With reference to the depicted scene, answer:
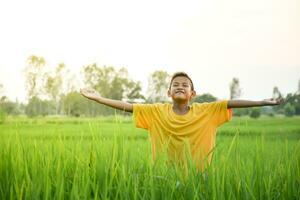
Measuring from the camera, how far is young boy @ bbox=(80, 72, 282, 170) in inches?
47.9

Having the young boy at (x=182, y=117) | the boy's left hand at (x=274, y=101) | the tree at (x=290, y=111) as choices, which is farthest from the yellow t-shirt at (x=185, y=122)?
the tree at (x=290, y=111)

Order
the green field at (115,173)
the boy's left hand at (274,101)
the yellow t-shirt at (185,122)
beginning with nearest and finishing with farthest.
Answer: the green field at (115,173) < the boy's left hand at (274,101) < the yellow t-shirt at (185,122)

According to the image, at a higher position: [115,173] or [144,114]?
[144,114]

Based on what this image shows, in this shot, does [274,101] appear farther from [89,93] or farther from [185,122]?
[89,93]

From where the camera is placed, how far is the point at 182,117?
124cm

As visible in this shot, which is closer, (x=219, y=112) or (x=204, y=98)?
(x=219, y=112)

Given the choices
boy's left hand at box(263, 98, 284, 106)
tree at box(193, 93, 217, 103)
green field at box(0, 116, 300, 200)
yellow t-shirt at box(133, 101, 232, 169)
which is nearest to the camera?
green field at box(0, 116, 300, 200)

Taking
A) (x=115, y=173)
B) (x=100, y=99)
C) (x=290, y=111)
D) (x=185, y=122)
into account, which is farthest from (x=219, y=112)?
(x=290, y=111)

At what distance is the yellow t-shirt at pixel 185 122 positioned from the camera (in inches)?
48.4

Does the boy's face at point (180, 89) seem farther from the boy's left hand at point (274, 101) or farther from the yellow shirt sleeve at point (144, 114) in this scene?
the boy's left hand at point (274, 101)

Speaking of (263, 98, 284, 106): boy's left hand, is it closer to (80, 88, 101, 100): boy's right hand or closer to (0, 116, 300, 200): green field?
(0, 116, 300, 200): green field

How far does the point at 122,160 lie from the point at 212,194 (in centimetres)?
17

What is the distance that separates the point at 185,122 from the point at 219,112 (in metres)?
0.08

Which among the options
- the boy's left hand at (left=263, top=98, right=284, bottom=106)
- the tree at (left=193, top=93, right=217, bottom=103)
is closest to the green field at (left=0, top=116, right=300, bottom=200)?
the boy's left hand at (left=263, top=98, right=284, bottom=106)
